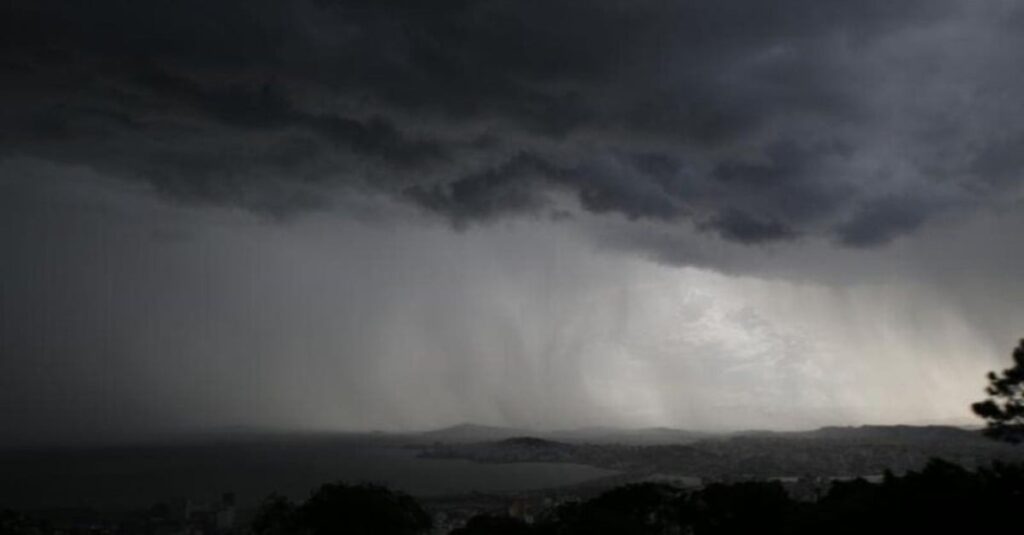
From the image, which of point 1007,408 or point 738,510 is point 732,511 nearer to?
point 738,510

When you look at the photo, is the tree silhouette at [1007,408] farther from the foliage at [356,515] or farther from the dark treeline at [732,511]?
the foliage at [356,515]

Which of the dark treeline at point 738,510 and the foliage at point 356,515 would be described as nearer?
the dark treeline at point 738,510

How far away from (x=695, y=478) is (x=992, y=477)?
128 m

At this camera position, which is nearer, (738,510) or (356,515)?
(356,515)

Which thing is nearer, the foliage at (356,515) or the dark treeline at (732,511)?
the dark treeline at (732,511)

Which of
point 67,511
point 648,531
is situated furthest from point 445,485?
point 648,531

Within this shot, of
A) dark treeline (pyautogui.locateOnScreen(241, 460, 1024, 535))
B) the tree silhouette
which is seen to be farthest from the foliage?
the tree silhouette

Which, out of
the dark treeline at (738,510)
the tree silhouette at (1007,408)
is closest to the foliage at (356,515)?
the dark treeline at (738,510)

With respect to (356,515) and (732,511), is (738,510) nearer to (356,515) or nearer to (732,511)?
(732,511)

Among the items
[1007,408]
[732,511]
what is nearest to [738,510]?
[732,511]

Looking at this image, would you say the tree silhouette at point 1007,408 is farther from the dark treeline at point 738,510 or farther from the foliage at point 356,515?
the foliage at point 356,515

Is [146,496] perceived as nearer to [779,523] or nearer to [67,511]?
[67,511]

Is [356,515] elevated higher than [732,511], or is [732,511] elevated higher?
[356,515]

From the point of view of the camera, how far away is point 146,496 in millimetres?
143000
